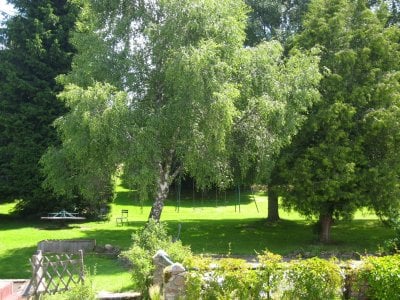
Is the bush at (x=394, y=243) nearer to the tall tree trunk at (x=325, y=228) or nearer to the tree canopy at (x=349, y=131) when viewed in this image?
the tree canopy at (x=349, y=131)

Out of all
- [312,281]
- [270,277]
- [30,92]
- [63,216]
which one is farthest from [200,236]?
[312,281]

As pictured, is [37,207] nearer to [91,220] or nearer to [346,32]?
[91,220]

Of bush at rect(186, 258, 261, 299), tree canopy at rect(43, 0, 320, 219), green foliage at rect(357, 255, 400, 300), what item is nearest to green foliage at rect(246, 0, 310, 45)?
tree canopy at rect(43, 0, 320, 219)

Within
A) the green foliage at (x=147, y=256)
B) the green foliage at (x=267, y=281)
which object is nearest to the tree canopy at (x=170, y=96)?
the green foliage at (x=147, y=256)

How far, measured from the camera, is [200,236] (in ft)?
76.9

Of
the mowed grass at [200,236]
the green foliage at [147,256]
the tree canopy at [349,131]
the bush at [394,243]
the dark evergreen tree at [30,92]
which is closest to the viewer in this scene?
the green foliage at [147,256]

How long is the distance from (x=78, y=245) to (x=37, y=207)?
895cm

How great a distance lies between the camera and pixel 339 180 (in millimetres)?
18734

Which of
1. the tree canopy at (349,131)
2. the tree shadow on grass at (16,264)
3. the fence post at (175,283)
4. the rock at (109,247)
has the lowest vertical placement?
the tree shadow on grass at (16,264)

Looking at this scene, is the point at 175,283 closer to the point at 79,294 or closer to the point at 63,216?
the point at 79,294

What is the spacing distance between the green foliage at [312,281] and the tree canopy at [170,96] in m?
7.46

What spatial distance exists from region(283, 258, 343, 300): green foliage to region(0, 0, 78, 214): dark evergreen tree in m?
19.2

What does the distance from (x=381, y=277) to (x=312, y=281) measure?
1.48 metres

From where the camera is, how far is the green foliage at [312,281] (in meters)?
9.70
